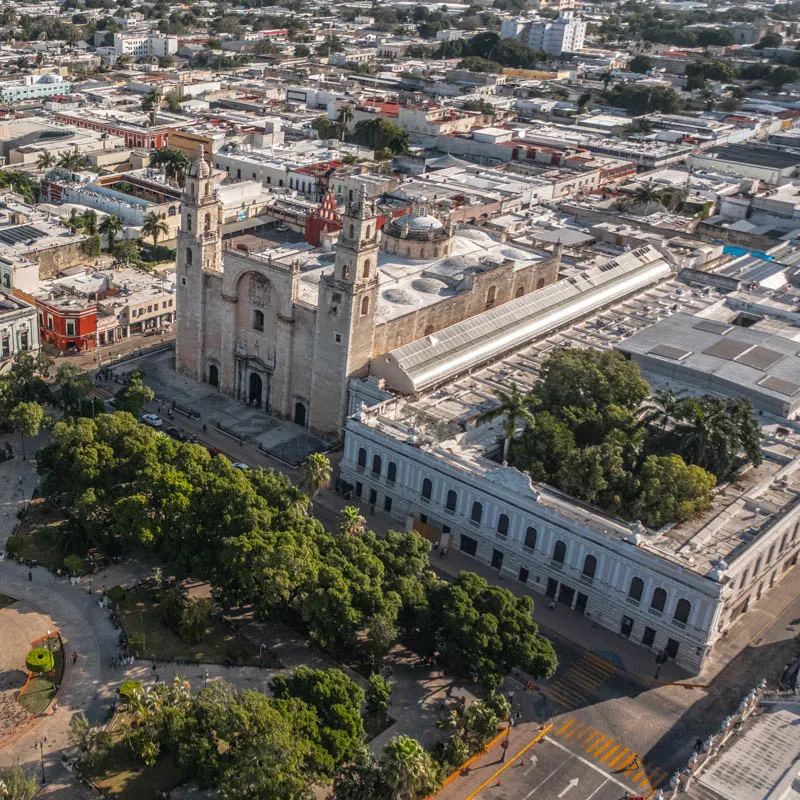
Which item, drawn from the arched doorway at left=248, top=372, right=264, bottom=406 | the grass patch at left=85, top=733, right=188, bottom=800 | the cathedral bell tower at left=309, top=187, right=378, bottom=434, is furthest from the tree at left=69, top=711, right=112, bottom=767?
the arched doorway at left=248, top=372, right=264, bottom=406

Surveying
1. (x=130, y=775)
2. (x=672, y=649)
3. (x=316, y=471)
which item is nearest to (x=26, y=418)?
(x=316, y=471)

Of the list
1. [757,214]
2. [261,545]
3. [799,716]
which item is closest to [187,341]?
[261,545]

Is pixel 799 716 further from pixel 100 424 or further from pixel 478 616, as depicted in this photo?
pixel 100 424

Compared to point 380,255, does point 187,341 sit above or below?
below

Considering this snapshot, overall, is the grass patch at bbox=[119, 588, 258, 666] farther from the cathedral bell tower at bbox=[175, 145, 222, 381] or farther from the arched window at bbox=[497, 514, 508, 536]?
the cathedral bell tower at bbox=[175, 145, 222, 381]

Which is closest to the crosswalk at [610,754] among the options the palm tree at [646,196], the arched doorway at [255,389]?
the arched doorway at [255,389]

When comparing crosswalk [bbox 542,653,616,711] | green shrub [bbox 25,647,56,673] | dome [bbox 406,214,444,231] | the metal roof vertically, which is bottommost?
crosswalk [bbox 542,653,616,711]
